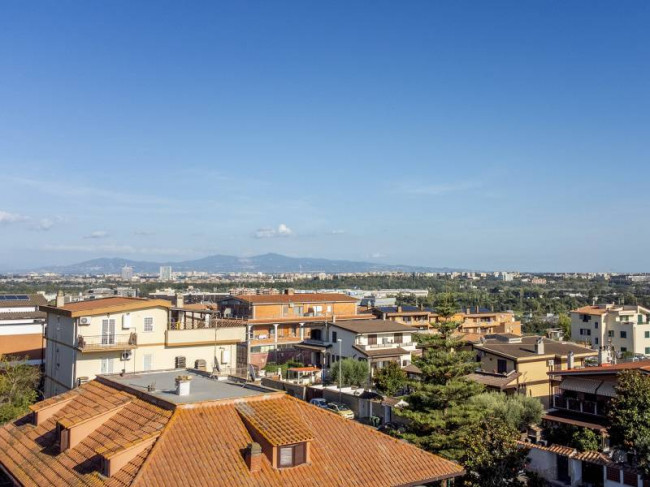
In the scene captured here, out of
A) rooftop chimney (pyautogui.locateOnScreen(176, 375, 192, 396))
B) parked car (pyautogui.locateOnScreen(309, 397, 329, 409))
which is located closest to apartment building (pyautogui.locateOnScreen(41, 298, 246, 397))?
parked car (pyautogui.locateOnScreen(309, 397, 329, 409))

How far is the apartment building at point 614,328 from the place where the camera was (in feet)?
195

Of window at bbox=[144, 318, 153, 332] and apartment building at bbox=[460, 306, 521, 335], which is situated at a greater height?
window at bbox=[144, 318, 153, 332]

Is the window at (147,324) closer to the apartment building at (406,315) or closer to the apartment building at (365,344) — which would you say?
the apartment building at (365,344)

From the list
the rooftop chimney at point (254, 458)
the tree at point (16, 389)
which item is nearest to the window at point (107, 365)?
the tree at point (16, 389)

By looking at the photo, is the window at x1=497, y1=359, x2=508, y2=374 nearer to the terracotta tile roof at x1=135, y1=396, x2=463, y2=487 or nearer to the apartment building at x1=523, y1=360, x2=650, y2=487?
the apartment building at x1=523, y1=360, x2=650, y2=487

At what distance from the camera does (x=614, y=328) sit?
6106cm

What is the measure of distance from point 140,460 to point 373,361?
34.8 metres

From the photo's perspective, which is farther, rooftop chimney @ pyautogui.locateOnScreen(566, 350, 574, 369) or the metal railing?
rooftop chimney @ pyautogui.locateOnScreen(566, 350, 574, 369)

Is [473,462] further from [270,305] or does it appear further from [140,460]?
[270,305]

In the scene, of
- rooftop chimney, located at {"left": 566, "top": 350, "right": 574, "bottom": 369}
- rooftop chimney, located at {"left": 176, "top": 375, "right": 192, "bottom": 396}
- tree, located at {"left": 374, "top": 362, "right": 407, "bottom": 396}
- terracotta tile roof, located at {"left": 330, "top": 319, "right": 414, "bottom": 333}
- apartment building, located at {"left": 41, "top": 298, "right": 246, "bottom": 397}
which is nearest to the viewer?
rooftop chimney, located at {"left": 176, "top": 375, "right": 192, "bottom": 396}

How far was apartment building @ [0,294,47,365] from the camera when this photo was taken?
36312mm

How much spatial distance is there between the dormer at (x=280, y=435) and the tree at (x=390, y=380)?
24.0 meters

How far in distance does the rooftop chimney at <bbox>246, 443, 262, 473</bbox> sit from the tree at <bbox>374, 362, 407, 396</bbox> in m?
25.4

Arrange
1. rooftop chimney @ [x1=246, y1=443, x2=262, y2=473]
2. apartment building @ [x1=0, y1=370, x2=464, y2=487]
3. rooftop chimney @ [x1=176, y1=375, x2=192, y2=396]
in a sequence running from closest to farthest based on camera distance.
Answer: apartment building @ [x1=0, y1=370, x2=464, y2=487] → rooftop chimney @ [x1=246, y1=443, x2=262, y2=473] → rooftop chimney @ [x1=176, y1=375, x2=192, y2=396]
